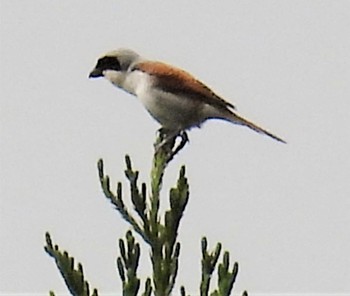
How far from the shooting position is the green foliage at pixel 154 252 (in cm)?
327

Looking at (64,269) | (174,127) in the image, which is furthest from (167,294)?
(174,127)

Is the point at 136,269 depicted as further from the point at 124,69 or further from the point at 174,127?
the point at 124,69

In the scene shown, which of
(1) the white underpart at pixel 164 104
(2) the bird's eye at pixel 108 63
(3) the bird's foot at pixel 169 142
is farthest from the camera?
(2) the bird's eye at pixel 108 63

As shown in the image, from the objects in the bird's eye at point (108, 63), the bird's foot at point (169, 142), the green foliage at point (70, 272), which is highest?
the bird's eye at point (108, 63)

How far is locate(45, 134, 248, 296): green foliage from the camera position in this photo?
327cm

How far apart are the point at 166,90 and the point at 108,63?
0.35 m

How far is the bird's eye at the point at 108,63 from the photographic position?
4.89 metres

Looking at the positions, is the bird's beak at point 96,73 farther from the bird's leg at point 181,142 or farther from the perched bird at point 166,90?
the bird's leg at point 181,142

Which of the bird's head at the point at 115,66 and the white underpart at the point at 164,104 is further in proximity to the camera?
the bird's head at the point at 115,66

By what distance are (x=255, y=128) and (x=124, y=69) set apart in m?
0.78

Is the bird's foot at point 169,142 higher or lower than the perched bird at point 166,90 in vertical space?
lower

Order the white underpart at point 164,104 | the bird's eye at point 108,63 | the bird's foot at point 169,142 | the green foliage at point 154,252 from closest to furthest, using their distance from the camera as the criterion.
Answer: the green foliage at point 154,252
the bird's foot at point 169,142
the white underpart at point 164,104
the bird's eye at point 108,63

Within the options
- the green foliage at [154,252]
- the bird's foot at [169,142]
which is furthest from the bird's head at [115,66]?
the green foliage at [154,252]

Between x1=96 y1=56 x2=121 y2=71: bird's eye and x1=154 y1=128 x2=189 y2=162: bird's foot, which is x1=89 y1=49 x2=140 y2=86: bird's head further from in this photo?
x1=154 y1=128 x2=189 y2=162: bird's foot
